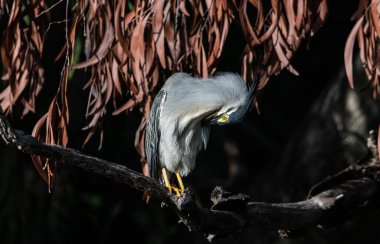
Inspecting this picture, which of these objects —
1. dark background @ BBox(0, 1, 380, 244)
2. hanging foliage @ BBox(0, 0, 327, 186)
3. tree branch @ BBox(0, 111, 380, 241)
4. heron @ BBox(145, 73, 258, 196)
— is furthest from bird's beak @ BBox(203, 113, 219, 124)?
dark background @ BBox(0, 1, 380, 244)

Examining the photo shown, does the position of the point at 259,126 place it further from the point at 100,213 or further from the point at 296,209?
the point at 296,209

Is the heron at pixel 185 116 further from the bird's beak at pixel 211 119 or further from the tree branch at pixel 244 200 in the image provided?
the tree branch at pixel 244 200

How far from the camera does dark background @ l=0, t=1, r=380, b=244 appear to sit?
3.13 meters

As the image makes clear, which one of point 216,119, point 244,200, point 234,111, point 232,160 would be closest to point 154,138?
point 216,119

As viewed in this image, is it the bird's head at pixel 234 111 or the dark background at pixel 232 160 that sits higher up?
the bird's head at pixel 234 111

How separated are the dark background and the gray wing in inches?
25.5

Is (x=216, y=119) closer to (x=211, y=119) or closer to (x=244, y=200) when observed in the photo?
(x=211, y=119)

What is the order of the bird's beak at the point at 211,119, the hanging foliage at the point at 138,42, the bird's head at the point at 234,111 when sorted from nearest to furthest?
the hanging foliage at the point at 138,42
the bird's head at the point at 234,111
the bird's beak at the point at 211,119

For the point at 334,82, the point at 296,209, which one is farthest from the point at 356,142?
the point at 296,209

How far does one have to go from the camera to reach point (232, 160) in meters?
4.36

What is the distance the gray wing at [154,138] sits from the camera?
2.45m

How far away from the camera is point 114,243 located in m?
4.16

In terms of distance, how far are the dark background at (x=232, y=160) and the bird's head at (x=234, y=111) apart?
→ 716 mm

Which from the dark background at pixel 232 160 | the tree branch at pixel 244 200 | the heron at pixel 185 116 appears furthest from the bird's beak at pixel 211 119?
the dark background at pixel 232 160
